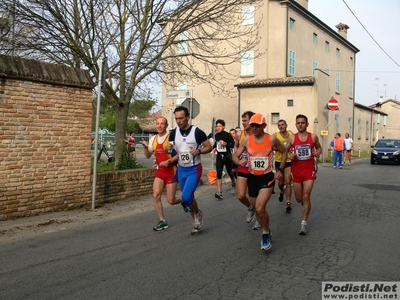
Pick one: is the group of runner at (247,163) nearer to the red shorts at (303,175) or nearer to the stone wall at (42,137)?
the red shorts at (303,175)

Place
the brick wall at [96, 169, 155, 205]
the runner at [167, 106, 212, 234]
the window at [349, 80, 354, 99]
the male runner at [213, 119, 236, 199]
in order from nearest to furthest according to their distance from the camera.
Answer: the runner at [167, 106, 212, 234] → the brick wall at [96, 169, 155, 205] → the male runner at [213, 119, 236, 199] → the window at [349, 80, 354, 99]

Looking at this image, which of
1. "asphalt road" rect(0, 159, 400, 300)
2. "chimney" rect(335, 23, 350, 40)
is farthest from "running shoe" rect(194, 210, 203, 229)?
"chimney" rect(335, 23, 350, 40)

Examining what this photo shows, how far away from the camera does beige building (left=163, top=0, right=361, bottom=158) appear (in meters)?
27.2

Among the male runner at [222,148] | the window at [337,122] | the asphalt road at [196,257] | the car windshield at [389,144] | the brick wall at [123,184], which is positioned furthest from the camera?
the window at [337,122]

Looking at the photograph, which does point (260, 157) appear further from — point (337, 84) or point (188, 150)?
point (337, 84)

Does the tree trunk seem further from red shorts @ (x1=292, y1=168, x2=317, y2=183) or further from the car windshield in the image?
the car windshield

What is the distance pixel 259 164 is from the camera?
589cm

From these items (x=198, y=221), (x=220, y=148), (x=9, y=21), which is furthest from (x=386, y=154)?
(x=9, y=21)

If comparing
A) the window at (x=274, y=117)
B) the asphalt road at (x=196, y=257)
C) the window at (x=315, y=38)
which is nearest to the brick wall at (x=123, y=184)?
the asphalt road at (x=196, y=257)

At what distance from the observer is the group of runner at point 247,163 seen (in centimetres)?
587

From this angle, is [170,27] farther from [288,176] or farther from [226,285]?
[226,285]

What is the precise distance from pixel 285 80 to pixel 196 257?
76.1ft

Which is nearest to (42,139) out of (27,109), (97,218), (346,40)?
(27,109)

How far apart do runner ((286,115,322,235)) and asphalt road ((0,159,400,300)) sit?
2.01ft
